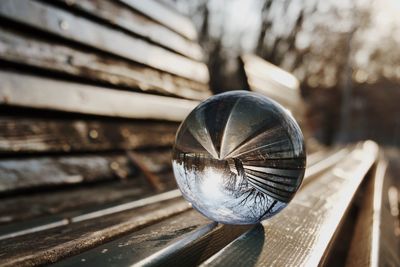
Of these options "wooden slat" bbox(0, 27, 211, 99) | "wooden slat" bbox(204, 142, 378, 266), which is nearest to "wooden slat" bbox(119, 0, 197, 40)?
"wooden slat" bbox(0, 27, 211, 99)

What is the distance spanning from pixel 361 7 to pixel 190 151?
74.5 feet

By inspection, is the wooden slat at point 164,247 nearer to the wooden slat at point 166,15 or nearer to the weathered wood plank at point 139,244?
the weathered wood plank at point 139,244

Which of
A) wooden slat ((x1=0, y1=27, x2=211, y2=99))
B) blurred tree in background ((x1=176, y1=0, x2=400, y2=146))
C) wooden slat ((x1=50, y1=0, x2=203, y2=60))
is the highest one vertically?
blurred tree in background ((x1=176, y1=0, x2=400, y2=146))

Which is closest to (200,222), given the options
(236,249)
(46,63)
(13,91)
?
(236,249)

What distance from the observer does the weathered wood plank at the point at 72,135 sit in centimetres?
148

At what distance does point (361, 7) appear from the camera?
20219 millimetres

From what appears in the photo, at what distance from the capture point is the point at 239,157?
0.89 m

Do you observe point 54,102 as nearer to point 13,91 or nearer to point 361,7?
point 13,91

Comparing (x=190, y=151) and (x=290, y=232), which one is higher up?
(x=190, y=151)

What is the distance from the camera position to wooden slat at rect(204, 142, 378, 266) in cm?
81

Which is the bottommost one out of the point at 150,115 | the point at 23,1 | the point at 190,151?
the point at 190,151

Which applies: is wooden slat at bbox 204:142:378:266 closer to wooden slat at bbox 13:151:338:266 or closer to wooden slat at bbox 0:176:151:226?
wooden slat at bbox 13:151:338:266

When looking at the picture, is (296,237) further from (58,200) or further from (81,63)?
(81,63)

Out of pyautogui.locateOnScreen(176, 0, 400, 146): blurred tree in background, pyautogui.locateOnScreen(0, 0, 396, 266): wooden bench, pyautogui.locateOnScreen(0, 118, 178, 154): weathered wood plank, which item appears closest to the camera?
pyautogui.locateOnScreen(0, 0, 396, 266): wooden bench
